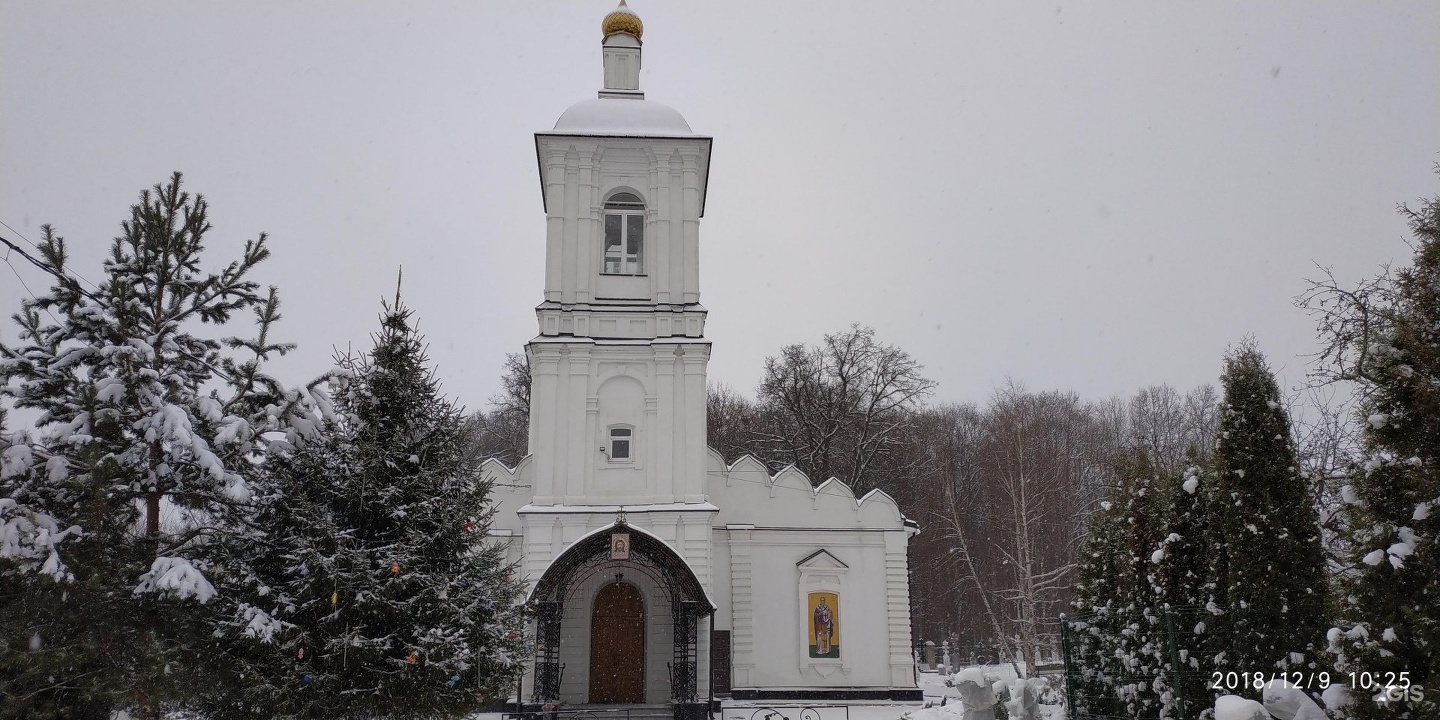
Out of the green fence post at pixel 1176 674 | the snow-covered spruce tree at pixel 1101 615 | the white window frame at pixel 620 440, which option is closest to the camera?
the green fence post at pixel 1176 674

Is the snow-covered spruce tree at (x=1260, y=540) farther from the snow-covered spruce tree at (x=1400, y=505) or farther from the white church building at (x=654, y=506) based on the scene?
the white church building at (x=654, y=506)

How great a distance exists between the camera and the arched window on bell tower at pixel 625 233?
19719 mm

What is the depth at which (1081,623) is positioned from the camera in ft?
40.9

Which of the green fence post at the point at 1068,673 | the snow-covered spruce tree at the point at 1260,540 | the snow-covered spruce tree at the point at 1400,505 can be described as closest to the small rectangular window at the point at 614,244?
the green fence post at the point at 1068,673

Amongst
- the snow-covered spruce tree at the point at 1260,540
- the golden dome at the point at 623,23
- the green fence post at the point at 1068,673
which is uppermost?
the golden dome at the point at 623,23

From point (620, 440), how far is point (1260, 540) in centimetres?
1193

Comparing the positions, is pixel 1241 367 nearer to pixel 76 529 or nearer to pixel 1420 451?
pixel 1420 451

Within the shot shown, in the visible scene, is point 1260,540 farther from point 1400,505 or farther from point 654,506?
point 654,506

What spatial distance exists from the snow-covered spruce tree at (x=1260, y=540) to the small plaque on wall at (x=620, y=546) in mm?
9278

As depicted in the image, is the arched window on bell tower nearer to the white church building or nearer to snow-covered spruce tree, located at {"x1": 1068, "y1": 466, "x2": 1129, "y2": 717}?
the white church building

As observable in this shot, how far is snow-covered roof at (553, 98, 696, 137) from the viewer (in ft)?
64.5

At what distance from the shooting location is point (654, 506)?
18.0 meters

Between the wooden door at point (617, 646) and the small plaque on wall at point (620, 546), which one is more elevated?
the small plaque on wall at point (620, 546)

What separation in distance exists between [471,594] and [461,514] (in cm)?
76
